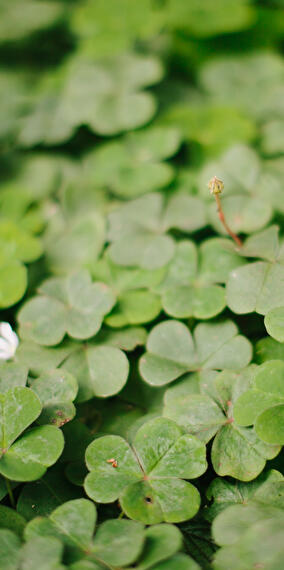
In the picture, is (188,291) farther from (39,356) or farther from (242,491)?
(242,491)

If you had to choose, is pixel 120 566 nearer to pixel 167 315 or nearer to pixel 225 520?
pixel 225 520

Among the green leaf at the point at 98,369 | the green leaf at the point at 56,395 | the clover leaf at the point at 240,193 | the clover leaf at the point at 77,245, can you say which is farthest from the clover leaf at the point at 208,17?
the green leaf at the point at 56,395

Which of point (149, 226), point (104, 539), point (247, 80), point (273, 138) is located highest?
point (247, 80)

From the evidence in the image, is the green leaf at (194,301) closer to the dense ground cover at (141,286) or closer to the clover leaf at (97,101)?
the dense ground cover at (141,286)

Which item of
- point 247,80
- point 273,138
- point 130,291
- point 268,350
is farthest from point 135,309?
point 247,80

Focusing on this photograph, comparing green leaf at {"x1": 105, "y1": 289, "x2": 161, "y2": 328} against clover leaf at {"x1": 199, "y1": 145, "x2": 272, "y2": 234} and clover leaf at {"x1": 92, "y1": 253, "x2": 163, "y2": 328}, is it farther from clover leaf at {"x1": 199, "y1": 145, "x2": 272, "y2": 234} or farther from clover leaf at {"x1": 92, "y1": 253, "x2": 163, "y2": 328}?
clover leaf at {"x1": 199, "y1": 145, "x2": 272, "y2": 234}

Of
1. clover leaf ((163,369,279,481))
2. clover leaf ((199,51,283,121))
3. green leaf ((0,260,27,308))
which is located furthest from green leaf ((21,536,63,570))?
clover leaf ((199,51,283,121))
